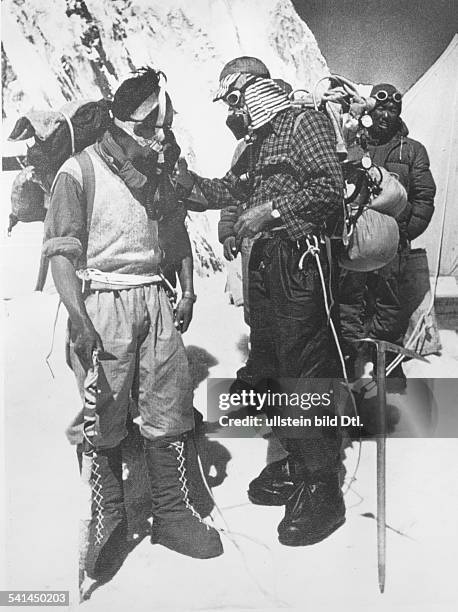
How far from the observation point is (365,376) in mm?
2010

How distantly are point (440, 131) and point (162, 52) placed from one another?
2.56 ft

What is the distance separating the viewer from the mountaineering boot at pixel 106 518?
194 centimetres

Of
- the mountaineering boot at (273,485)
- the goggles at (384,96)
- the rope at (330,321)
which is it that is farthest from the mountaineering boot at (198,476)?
the goggles at (384,96)

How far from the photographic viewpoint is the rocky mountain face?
1.94 metres

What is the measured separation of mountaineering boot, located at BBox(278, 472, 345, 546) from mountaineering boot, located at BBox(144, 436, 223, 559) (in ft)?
0.68

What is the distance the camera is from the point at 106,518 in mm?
1959

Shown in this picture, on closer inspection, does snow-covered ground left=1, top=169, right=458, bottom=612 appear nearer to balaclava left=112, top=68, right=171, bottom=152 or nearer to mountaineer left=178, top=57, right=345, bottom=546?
mountaineer left=178, top=57, right=345, bottom=546

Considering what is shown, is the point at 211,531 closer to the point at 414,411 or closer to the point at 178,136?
the point at 414,411

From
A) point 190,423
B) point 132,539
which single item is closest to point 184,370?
point 190,423

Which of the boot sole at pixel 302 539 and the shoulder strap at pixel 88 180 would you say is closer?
the shoulder strap at pixel 88 180

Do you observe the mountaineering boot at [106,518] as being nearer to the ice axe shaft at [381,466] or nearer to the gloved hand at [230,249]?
the gloved hand at [230,249]

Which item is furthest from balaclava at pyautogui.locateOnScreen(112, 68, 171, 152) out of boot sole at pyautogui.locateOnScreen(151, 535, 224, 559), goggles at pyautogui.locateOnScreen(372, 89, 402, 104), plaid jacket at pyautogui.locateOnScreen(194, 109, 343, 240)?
boot sole at pyautogui.locateOnScreen(151, 535, 224, 559)

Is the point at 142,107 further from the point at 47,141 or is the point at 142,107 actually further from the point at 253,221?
the point at 253,221

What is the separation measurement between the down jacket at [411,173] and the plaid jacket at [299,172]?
157 mm
